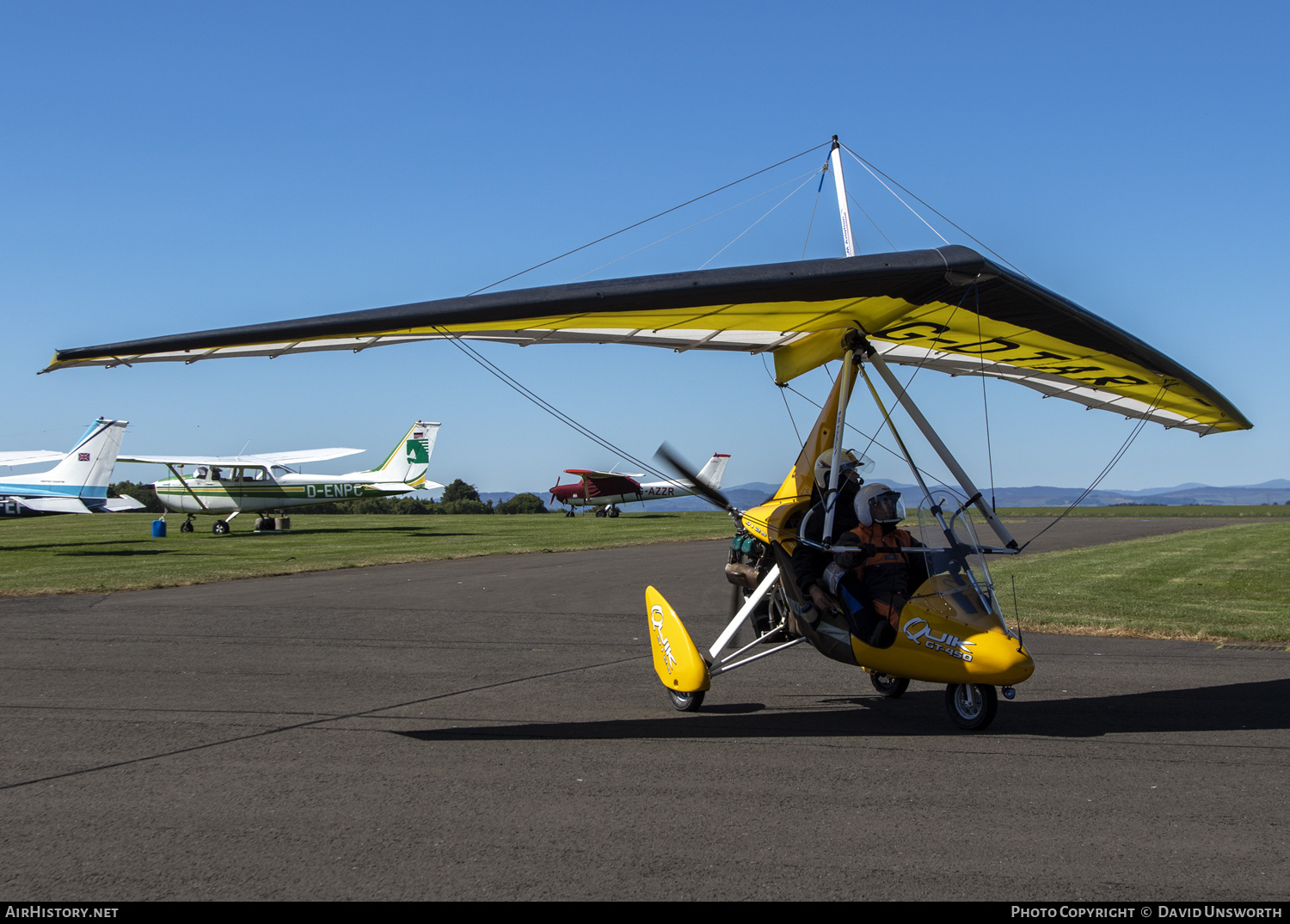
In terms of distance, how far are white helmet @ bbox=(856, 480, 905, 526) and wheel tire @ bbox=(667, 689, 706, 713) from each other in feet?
5.73

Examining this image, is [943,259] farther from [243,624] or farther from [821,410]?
[243,624]

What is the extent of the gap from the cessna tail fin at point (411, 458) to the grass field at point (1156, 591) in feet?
86.4

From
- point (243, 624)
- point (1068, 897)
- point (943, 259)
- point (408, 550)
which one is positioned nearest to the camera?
point (1068, 897)

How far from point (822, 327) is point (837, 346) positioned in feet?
0.92

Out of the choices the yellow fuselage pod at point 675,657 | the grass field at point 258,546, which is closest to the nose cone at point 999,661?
the yellow fuselage pod at point 675,657

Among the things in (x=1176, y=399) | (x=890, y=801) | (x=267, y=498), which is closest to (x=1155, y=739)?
(x=890, y=801)

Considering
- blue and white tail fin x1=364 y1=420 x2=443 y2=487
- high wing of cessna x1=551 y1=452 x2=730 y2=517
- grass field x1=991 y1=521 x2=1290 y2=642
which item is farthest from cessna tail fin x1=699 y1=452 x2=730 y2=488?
grass field x1=991 y1=521 x2=1290 y2=642

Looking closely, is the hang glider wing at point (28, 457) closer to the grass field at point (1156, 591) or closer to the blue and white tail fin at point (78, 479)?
the blue and white tail fin at point (78, 479)

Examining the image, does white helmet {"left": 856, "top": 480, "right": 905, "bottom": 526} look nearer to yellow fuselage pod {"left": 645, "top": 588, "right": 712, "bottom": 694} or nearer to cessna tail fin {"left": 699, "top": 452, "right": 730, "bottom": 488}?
yellow fuselage pod {"left": 645, "top": 588, "right": 712, "bottom": 694}

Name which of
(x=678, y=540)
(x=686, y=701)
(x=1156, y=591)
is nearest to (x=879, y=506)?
(x=686, y=701)

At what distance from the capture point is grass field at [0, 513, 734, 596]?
17.1 m

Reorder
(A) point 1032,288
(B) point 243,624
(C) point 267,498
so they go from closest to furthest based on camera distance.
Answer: (A) point 1032,288, (B) point 243,624, (C) point 267,498
